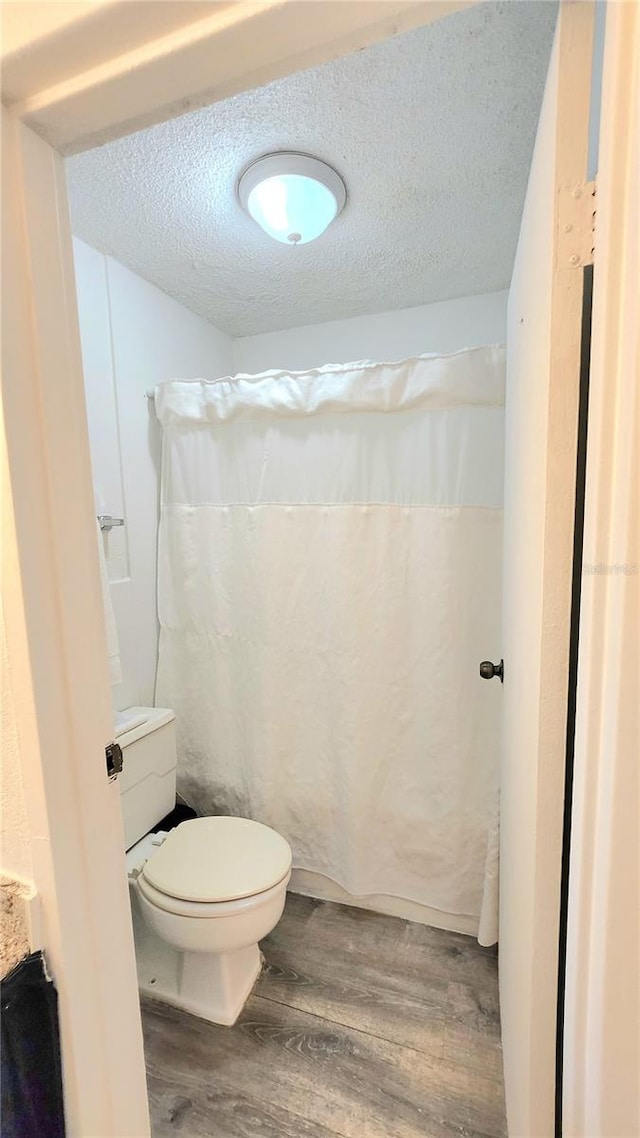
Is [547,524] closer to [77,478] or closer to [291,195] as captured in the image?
[77,478]

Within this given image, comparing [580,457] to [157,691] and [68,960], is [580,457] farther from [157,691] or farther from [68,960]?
[157,691]

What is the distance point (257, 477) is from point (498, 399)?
83 cm

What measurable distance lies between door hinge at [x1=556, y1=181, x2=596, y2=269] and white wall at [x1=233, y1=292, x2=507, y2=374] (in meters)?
1.17

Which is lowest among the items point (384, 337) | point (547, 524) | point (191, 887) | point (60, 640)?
point (191, 887)

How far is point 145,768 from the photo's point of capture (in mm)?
1458

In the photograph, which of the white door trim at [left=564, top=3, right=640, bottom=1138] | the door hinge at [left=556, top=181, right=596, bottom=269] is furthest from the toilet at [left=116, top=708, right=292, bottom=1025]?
the door hinge at [left=556, top=181, right=596, bottom=269]

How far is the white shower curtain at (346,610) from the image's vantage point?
150 centimetres

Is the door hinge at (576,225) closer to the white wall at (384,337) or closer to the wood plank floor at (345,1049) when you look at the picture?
the white wall at (384,337)

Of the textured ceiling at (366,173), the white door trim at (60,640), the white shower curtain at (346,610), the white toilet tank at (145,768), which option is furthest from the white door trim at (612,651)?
the white toilet tank at (145,768)

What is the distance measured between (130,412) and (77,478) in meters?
1.14

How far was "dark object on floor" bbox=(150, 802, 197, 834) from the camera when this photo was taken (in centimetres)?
166

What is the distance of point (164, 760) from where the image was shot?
5.07 ft

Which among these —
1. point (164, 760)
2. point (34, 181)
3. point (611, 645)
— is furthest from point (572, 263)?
point (164, 760)

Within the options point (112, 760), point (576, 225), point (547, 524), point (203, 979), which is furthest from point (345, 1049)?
point (576, 225)
